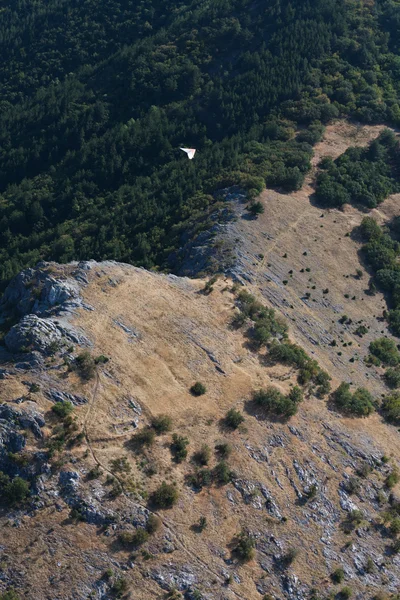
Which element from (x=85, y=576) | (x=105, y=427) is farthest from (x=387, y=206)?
(x=85, y=576)

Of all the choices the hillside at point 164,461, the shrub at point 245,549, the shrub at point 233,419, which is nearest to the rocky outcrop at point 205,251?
the hillside at point 164,461

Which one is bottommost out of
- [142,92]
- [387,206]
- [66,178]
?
[66,178]

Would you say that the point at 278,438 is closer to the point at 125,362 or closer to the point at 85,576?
the point at 125,362

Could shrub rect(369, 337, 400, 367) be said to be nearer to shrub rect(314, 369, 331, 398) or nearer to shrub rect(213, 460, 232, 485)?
shrub rect(314, 369, 331, 398)

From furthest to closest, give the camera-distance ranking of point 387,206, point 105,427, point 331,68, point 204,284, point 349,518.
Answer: point 331,68, point 387,206, point 204,284, point 349,518, point 105,427

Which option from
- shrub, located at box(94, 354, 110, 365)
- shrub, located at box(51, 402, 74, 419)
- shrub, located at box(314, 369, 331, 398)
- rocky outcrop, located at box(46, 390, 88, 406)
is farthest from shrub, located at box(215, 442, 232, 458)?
shrub, located at box(314, 369, 331, 398)

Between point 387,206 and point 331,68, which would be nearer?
point 387,206

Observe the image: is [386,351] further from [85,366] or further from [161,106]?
[161,106]
